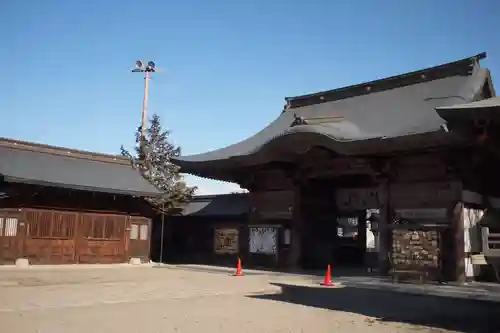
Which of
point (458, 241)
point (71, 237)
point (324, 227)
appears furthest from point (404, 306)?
point (71, 237)

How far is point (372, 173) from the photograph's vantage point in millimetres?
19656

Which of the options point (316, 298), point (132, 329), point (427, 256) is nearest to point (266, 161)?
point (427, 256)

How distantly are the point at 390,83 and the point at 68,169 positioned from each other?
57.7ft

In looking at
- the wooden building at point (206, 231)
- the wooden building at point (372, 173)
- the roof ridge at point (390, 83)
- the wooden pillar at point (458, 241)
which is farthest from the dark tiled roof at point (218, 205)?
the wooden pillar at point (458, 241)

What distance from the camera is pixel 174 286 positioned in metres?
14.4

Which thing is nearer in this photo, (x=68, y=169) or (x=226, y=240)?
(x=68, y=169)

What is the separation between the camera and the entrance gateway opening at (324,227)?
22.5 m

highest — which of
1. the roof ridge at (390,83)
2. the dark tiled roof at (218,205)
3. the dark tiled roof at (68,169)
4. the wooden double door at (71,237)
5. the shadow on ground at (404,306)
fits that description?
the roof ridge at (390,83)

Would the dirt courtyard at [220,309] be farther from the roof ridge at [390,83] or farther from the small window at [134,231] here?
the roof ridge at [390,83]

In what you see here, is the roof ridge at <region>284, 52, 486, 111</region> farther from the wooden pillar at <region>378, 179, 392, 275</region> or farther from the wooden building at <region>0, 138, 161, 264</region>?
the wooden building at <region>0, 138, 161, 264</region>

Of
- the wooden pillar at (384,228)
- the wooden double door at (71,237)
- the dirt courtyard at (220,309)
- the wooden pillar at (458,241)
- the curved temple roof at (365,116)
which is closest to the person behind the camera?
the dirt courtyard at (220,309)

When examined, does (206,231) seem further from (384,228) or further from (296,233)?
(384,228)

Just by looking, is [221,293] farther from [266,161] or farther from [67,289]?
[266,161]

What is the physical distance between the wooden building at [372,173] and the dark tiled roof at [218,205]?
1837mm
